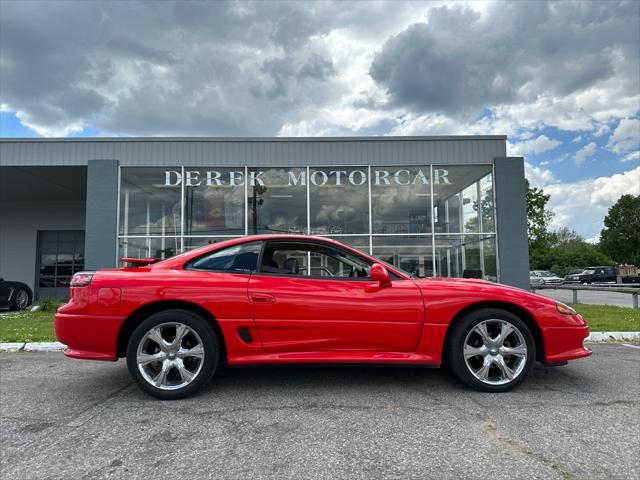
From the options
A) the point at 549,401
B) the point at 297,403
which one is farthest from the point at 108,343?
the point at 549,401

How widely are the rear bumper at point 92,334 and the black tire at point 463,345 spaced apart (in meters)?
2.79

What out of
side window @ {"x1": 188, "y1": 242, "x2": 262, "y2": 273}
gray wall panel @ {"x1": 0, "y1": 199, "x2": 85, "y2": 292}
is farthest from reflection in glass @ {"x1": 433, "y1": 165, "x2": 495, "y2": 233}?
gray wall panel @ {"x1": 0, "y1": 199, "x2": 85, "y2": 292}

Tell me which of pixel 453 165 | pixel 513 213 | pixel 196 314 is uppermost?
pixel 453 165

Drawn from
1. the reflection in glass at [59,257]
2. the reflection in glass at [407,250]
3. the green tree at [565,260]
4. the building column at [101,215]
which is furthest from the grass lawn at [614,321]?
the green tree at [565,260]

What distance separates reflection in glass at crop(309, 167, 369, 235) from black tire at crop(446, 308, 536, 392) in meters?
8.48

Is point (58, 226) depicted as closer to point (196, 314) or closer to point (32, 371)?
point (32, 371)

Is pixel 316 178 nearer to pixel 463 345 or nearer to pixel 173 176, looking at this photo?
pixel 173 176

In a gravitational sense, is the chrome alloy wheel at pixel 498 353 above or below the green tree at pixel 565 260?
below

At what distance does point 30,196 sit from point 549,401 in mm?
19147

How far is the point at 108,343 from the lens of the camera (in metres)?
3.61

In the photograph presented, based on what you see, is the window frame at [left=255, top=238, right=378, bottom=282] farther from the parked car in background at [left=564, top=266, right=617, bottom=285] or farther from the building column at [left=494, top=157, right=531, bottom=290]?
the parked car in background at [left=564, top=266, right=617, bottom=285]

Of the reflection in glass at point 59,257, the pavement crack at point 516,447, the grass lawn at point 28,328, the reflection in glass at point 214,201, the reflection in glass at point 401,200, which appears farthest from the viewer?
the reflection in glass at point 59,257

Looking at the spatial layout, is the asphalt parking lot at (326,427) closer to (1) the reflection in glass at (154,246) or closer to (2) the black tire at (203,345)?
(2) the black tire at (203,345)

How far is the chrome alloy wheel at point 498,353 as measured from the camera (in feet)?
12.0
